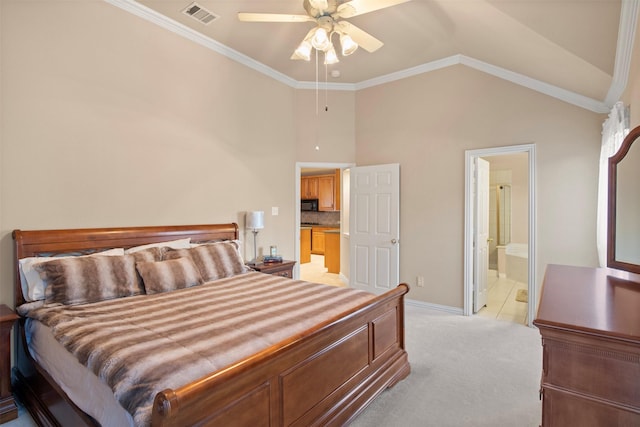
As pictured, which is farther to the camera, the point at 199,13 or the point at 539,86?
the point at 539,86

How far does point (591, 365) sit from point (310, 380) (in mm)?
1225

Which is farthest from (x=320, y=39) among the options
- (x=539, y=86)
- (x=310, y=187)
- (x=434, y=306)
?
A: (x=310, y=187)

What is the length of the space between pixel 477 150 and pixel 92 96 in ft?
13.5

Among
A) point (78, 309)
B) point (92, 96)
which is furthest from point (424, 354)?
point (92, 96)

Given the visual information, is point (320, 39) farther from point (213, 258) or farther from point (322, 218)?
point (322, 218)

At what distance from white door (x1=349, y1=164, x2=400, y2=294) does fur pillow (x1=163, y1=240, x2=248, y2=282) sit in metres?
2.13

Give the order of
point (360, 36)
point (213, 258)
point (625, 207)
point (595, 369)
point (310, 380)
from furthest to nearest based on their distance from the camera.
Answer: point (213, 258), point (360, 36), point (625, 207), point (310, 380), point (595, 369)

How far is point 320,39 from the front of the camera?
8.29ft

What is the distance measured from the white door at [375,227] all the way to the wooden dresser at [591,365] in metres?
3.33

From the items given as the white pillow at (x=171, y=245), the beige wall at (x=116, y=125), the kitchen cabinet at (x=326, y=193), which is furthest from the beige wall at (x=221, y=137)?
the kitchen cabinet at (x=326, y=193)

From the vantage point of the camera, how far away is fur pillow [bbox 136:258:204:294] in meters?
2.61

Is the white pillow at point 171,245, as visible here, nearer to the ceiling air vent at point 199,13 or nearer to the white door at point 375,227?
the ceiling air vent at point 199,13

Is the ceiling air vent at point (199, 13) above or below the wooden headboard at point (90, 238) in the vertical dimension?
above

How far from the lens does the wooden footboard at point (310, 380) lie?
1.17 meters
